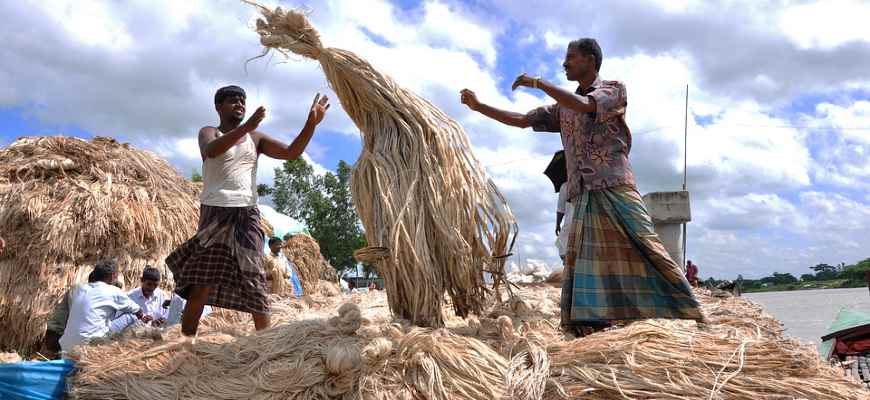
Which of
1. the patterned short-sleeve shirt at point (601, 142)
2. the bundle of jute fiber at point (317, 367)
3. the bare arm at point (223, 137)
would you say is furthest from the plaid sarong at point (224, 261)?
the patterned short-sleeve shirt at point (601, 142)

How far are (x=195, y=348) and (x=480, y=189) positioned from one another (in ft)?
5.02

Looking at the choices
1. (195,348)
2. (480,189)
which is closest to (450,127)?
(480,189)

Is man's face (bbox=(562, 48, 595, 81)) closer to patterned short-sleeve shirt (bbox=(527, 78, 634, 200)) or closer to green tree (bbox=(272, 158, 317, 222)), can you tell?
patterned short-sleeve shirt (bbox=(527, 78, 634, 200))

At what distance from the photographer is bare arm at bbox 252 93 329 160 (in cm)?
→ 340

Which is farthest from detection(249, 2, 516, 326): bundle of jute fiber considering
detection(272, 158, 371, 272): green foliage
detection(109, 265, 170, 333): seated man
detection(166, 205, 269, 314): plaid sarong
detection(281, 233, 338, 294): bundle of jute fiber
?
detection(272, 158, 371, 272): green foliage

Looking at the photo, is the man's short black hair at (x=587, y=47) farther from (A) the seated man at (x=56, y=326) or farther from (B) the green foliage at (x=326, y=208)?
(B) the green foliage at (x=326, y=208)

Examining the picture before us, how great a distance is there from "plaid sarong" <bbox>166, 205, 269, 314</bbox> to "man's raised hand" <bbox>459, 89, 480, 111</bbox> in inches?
53.4

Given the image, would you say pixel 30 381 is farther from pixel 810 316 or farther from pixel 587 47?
pixel 810 316

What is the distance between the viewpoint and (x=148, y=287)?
550cm

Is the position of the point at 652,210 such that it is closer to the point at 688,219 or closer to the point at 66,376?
the point at 688,219

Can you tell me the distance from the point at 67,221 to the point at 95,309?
2.39 metres

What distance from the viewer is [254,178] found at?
372cm

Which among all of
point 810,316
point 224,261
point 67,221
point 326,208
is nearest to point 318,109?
point 224,261

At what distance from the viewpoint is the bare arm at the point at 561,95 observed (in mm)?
2973
